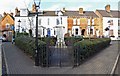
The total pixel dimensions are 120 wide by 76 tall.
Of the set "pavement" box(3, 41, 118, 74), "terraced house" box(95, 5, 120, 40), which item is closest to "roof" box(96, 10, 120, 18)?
"terraced house" box(95, 5, 120, 40)

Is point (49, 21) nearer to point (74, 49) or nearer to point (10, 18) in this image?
point (10, 18)

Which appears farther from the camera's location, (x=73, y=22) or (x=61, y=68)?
(x=73, y=22)

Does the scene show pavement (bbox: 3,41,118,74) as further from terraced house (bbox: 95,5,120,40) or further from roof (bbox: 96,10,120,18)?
roof (bbox: 96,10,120,18)

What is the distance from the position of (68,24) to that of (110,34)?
10959 mm

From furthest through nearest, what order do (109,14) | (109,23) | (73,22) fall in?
1. (109,14)
2. (109,23)
3. (73,22)

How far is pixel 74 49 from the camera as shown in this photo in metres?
13.4

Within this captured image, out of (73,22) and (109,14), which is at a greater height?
(109,14)

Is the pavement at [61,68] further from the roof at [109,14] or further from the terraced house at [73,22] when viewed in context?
the roof at [109,14]

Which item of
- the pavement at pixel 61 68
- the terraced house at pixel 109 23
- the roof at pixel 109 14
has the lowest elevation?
the pavement at pixel 61 68

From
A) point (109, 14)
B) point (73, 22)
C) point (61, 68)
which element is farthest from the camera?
point (109, 14)

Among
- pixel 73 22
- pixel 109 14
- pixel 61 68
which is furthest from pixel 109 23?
pixel 61 68

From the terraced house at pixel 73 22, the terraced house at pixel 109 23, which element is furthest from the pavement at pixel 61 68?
the terraced house at pixel 109 23

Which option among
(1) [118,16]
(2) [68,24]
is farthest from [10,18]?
(1) [118,16]

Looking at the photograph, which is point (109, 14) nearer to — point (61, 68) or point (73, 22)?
point (73, 22)
